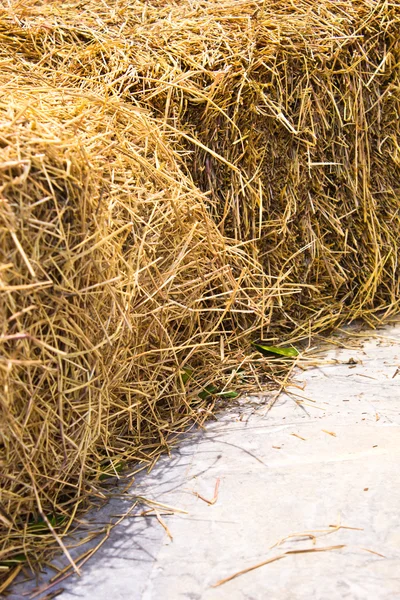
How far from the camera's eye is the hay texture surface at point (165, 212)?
5.19 feet

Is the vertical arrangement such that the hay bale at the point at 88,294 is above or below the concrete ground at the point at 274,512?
above

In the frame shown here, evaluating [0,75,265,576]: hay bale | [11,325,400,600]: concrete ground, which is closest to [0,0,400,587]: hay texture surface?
[0,75,265,576]: hay bale

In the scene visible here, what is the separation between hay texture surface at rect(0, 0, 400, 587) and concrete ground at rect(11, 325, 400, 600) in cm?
12

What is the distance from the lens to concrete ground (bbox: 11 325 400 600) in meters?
1.49

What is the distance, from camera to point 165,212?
6.79ft

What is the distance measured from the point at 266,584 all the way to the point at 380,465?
1.67ft

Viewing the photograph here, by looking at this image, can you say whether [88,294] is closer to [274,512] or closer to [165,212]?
[165,212]

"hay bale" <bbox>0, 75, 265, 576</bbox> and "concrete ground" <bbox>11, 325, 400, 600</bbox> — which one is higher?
"hay bale" <bbox>0, 75, 265, 576</bbox>

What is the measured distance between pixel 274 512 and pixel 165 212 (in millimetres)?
821

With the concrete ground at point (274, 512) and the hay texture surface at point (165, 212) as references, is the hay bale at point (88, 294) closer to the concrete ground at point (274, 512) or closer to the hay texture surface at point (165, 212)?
the hay texture surface at point (165, 212)

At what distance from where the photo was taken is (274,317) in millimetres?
2652

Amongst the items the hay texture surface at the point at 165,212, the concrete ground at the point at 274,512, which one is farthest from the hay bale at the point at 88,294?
the concrete ground at the point at 274,512

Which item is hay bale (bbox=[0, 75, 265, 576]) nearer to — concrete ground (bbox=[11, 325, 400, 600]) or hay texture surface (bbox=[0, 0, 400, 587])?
hay texture surface (bbox=[0, 0, 400, 587])

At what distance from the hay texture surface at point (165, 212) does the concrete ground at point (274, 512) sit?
125 mm
